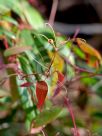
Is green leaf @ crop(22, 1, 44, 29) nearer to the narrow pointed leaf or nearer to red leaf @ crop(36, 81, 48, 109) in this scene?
the narrow pointed leaf

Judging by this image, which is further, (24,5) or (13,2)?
(24,5)

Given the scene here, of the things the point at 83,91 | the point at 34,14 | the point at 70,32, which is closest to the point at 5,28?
the point at 34,14

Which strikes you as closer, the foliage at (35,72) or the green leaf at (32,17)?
the foliage at (35,72)

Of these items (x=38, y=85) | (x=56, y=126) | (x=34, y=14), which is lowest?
(x=56, y=126)

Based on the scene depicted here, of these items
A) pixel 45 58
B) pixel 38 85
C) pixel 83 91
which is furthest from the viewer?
pixel 83 91

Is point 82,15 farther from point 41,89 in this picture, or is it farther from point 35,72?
point 41,89

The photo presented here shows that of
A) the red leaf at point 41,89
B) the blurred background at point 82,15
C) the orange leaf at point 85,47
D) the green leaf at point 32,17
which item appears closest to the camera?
the red leaf at point 41,89

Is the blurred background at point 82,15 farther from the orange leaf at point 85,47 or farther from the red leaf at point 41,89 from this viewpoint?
the red leaf at point 41,89

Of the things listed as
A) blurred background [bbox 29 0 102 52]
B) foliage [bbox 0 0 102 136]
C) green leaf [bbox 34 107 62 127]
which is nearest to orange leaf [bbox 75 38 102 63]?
foliage [bbox 0 0 102 136]

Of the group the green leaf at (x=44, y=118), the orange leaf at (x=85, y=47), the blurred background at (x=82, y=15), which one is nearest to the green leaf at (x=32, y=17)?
the orange leaf at (x=85, y=47)

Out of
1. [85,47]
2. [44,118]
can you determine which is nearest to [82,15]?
[85,47]

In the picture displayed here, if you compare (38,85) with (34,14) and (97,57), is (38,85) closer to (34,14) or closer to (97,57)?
(97,57)
